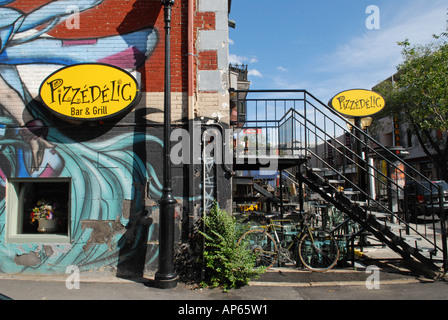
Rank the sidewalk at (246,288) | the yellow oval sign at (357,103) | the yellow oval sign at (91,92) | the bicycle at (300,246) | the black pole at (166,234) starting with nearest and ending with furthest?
the sidewalk at (246,288), the black pole at (166,234), the yellow oval sign at (91,92), the bicycle at (300,246), the yellow oval sign at (357,103)

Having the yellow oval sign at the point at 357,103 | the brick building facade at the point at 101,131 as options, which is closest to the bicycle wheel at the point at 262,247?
the brick building facade at the point at 101,131

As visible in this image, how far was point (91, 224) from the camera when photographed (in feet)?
19.5

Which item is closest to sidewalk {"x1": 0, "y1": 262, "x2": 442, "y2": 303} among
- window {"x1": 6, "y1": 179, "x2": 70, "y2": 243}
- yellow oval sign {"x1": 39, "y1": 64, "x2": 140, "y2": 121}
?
window {"x1": 6, "y1": 179, "x2": 70, "y2": 243}

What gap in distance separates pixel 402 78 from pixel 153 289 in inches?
701

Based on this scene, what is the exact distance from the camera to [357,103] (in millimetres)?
8453

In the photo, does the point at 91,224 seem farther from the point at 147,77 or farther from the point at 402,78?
the point at 402,78

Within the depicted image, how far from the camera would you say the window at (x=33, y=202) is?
6.13 metres

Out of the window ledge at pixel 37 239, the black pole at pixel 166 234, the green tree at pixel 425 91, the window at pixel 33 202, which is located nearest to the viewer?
the black pole at pixel 166 234

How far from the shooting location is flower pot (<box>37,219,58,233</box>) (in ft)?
20.3

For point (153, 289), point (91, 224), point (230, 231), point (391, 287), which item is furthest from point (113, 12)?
point (391, 287)

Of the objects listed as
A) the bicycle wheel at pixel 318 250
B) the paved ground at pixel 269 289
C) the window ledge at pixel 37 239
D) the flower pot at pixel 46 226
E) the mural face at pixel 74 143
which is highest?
the mural face at pixel 74 143

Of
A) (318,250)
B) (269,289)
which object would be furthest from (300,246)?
(269,289)

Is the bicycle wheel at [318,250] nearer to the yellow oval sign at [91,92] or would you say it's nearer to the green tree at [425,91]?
the yellow oval sign at [91,92]
